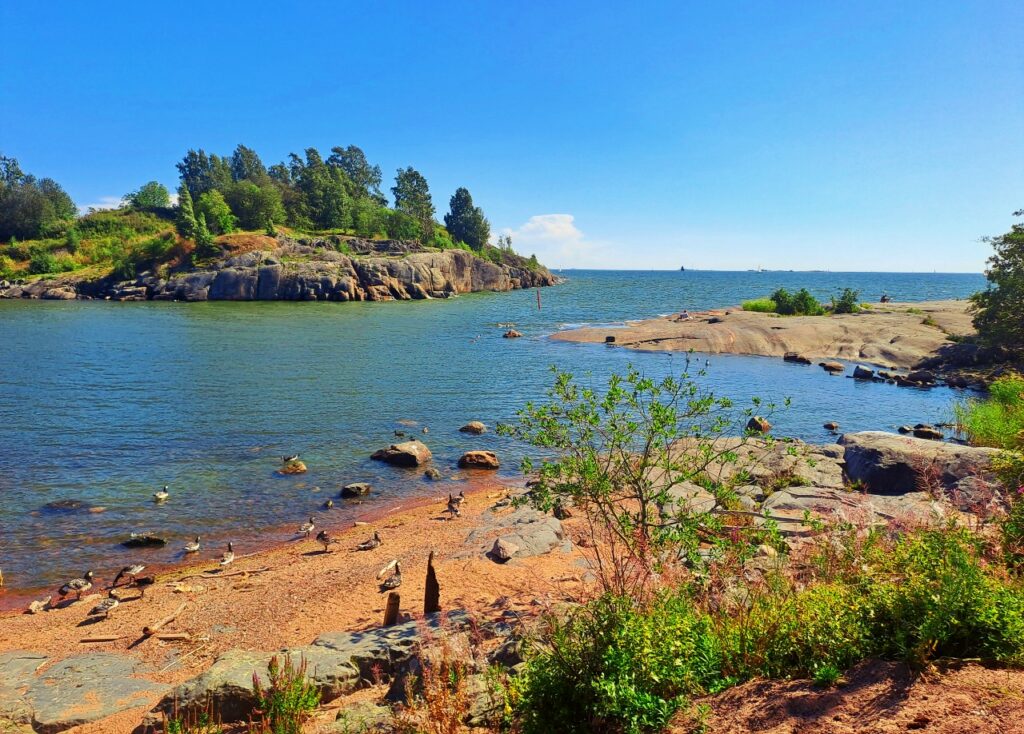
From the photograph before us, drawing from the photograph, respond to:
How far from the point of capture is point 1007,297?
131 feet

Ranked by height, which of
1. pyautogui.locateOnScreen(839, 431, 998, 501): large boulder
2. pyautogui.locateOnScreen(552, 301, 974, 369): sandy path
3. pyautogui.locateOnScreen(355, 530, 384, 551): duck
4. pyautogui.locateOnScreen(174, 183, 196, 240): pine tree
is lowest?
pyautogui.locateOnScreen(355, 530, 384, 551): duck

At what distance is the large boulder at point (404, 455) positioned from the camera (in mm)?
25172

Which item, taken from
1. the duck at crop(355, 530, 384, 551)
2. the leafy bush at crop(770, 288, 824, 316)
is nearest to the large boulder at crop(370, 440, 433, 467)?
the duck at crop(355, 530, 384, 551)

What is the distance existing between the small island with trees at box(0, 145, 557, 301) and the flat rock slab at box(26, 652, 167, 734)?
100176 millimetres

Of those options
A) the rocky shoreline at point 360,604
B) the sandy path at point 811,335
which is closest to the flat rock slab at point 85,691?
the rocky shoreline at point 360,604

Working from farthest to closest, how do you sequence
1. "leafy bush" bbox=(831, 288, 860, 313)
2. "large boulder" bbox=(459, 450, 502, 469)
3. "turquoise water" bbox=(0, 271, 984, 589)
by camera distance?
"leafy bush" bbox=(831, 288, 860, 313) → "large boulder" bbox=(459, 450, 502, 469) → "turquoise water" bbox=(0, 271, 984, 589)

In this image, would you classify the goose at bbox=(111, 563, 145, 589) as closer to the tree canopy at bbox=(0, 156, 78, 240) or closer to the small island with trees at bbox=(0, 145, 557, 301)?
the small island with trees at bbox=(0, 145, 557, 301)

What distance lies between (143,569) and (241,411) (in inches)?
646

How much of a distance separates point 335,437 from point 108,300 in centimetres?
9437

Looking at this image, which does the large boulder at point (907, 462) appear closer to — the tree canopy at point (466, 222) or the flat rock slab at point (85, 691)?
the flat rock slab at point (85, 691)

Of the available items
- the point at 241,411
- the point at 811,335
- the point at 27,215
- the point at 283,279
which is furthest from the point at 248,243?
the point at 811,335

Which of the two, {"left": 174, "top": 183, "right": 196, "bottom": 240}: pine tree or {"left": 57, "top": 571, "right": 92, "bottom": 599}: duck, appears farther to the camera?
{"left": 174, "top": 183, "right": 196, "bottom": 240}: pine tree

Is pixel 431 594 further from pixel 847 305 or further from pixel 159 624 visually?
pixel 847 305

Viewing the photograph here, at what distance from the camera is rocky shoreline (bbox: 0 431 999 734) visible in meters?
9.42
